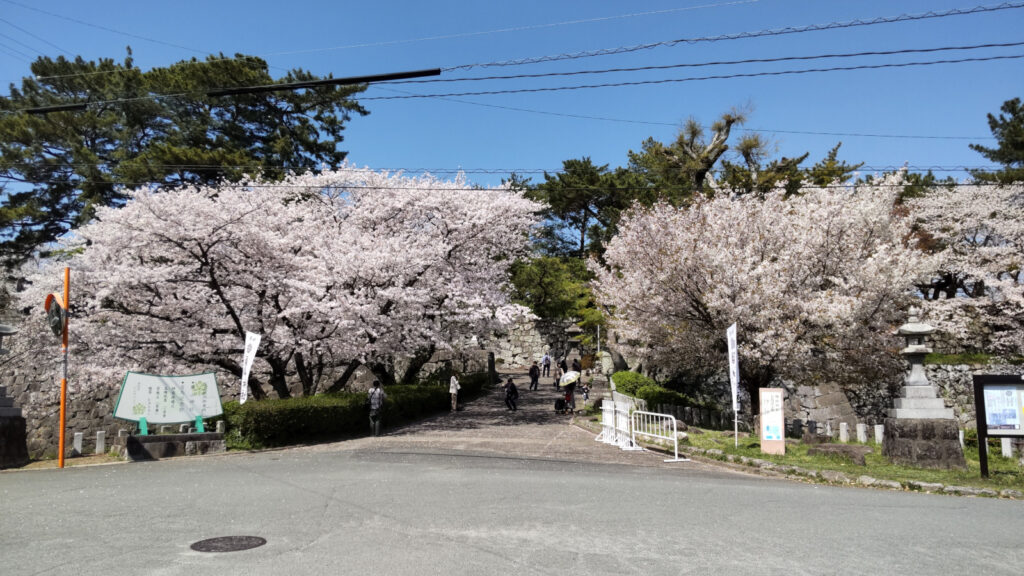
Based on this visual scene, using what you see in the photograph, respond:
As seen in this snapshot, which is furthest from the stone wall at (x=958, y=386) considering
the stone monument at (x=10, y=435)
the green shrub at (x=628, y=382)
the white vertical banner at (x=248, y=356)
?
the stone monument at (x=10, y=435)

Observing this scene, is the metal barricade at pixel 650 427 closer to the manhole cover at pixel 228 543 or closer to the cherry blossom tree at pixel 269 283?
the cherry blossom tree at pixel 269 283

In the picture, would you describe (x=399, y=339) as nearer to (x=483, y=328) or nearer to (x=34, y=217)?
(x=483, y=328)

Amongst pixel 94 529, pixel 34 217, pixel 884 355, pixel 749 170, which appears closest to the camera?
pixel 94 529

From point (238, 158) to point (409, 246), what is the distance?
14.2 m

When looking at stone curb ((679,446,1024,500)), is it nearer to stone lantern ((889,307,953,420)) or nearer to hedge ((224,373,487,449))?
stone lantern ((889,307,953,420))

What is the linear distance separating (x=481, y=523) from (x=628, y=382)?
54.2 ft

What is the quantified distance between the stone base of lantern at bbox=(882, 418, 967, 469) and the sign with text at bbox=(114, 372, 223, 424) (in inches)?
604

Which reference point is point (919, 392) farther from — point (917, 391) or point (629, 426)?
point (629, 426)

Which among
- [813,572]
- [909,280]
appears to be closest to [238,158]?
[909,280]

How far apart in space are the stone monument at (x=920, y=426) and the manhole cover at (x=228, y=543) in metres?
12.2

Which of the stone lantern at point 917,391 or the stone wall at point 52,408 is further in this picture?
the stone wall at point 52,408

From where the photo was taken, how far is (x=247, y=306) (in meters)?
20.1

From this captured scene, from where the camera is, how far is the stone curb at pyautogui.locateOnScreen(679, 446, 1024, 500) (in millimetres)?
10498

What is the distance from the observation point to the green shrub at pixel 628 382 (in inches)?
882
